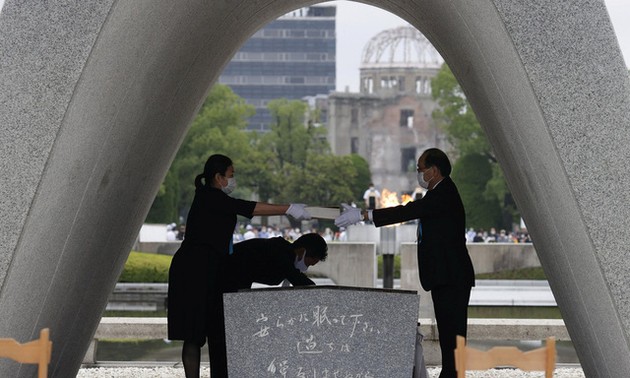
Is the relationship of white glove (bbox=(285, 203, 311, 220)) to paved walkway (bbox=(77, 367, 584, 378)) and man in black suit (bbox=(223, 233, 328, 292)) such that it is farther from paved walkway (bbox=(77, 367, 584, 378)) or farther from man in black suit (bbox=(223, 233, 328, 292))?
paved walkway (bbox=(77, 367, 584, 378))

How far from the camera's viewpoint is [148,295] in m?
24.5

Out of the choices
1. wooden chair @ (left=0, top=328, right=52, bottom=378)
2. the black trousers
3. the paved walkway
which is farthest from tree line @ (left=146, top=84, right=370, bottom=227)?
wooden chair @ (left=0, top=328, right=52, bottom=378)

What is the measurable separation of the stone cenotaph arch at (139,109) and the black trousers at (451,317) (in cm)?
62

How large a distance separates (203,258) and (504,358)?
2853 millimetres

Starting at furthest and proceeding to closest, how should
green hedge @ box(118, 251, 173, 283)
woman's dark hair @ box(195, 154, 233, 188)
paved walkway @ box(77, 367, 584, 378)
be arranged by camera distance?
1. green hedge @ box(118, 251, 173, 283)
2. paved walkway @ box(77, 367, 584, 378)
3. woman's dark hair @ box(195, 154, 233, 188)

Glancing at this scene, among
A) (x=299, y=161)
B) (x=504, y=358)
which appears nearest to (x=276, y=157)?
(x=299, y=161)

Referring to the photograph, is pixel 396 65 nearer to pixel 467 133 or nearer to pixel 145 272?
pixel 467 133

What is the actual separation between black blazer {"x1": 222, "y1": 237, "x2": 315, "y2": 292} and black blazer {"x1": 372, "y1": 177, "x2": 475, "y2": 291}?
1012 mm

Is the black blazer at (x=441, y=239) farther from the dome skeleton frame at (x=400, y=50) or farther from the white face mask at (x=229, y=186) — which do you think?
the dome skeleton frame at (x=400, y=50)

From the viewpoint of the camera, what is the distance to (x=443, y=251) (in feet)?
23.1

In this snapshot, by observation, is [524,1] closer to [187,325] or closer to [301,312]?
[301,312]

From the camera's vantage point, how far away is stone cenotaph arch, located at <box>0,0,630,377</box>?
6008mm

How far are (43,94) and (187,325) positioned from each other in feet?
6.13

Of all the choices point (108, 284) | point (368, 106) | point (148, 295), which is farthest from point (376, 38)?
point (108, 284)
